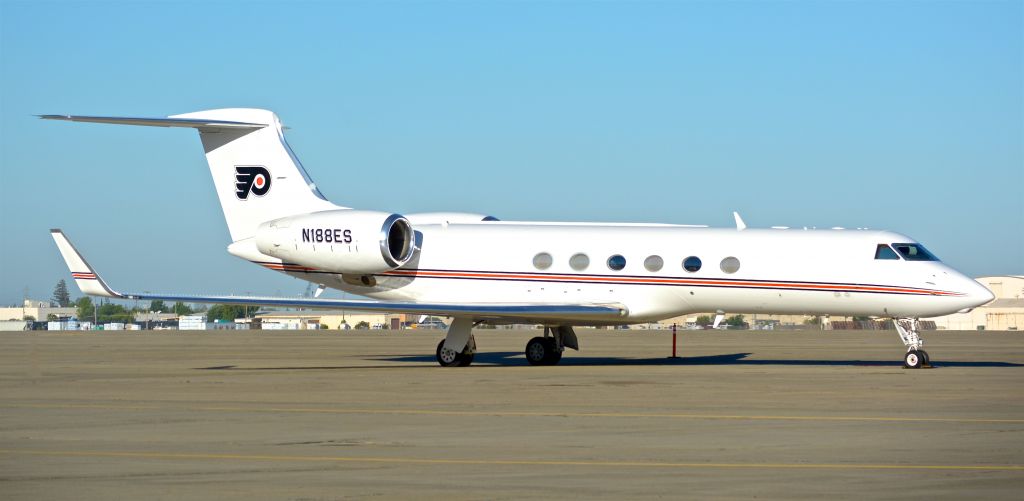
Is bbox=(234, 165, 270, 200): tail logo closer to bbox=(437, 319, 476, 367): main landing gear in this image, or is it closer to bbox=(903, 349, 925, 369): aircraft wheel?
bbox=(437, 319, 476, 367): main landing gear

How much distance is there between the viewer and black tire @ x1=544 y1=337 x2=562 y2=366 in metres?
25.4

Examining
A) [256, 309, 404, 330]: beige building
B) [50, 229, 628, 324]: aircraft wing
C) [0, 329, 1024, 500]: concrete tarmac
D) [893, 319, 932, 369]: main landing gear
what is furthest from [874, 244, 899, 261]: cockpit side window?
[256, 309, 404, 330]: beige building

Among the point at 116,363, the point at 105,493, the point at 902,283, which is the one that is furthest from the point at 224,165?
the point at 105,493

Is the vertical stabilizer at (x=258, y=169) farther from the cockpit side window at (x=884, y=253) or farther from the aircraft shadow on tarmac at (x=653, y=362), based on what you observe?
the cockpit side window at (x=884, y=253)

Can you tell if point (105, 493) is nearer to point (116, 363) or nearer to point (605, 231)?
point (605, 231)

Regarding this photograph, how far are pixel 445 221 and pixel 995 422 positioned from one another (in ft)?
50.9

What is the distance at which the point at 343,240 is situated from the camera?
2497 centimetres

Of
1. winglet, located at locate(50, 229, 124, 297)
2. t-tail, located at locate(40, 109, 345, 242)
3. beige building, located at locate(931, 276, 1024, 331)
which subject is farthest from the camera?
beige building, located at locate(931, 276, 1024, 331)

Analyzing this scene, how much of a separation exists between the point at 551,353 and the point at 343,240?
4.80 metres

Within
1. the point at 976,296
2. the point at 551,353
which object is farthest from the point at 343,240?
the point at 976,296

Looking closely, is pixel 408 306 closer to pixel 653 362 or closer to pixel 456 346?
pixel 456 346

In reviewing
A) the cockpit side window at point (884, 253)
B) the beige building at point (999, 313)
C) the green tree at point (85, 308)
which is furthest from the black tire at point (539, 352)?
the green tree at point (85, 308)

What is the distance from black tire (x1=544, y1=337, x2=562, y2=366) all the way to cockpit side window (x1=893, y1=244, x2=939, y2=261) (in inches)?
274

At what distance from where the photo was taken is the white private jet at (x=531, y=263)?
2309cm
